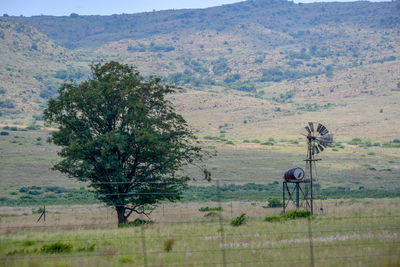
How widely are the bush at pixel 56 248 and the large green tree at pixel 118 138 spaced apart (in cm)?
925

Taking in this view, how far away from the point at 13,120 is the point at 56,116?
13850cm

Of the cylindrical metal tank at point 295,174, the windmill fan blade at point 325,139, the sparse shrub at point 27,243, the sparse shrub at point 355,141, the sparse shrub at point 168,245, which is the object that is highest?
the sparse shrub at point 355,141

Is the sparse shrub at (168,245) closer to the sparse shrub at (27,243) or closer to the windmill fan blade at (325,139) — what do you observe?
the sparse shrub at (27,243)

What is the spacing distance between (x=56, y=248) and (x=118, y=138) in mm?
9572

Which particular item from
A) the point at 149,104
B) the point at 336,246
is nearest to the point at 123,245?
the point at 336,246

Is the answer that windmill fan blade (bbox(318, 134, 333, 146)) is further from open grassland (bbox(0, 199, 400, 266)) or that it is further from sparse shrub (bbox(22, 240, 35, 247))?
sparse shrub (bbox(22, 240, 35, 247))

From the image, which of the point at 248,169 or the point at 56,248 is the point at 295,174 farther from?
the point at 248,169

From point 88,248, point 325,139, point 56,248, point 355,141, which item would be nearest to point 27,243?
point 56,248

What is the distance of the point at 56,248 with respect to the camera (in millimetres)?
16594

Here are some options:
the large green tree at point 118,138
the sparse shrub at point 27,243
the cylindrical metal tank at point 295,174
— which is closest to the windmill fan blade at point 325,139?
the cylindrical metal tank at point 295,174

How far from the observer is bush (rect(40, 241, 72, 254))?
1634 cm

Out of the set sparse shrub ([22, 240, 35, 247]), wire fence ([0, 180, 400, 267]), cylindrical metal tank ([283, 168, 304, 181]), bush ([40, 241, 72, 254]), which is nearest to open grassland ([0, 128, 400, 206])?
cylindrical metal tank ([283, 168, 304, 181])

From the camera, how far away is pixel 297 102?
188m

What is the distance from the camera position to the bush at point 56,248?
53.6 feet
